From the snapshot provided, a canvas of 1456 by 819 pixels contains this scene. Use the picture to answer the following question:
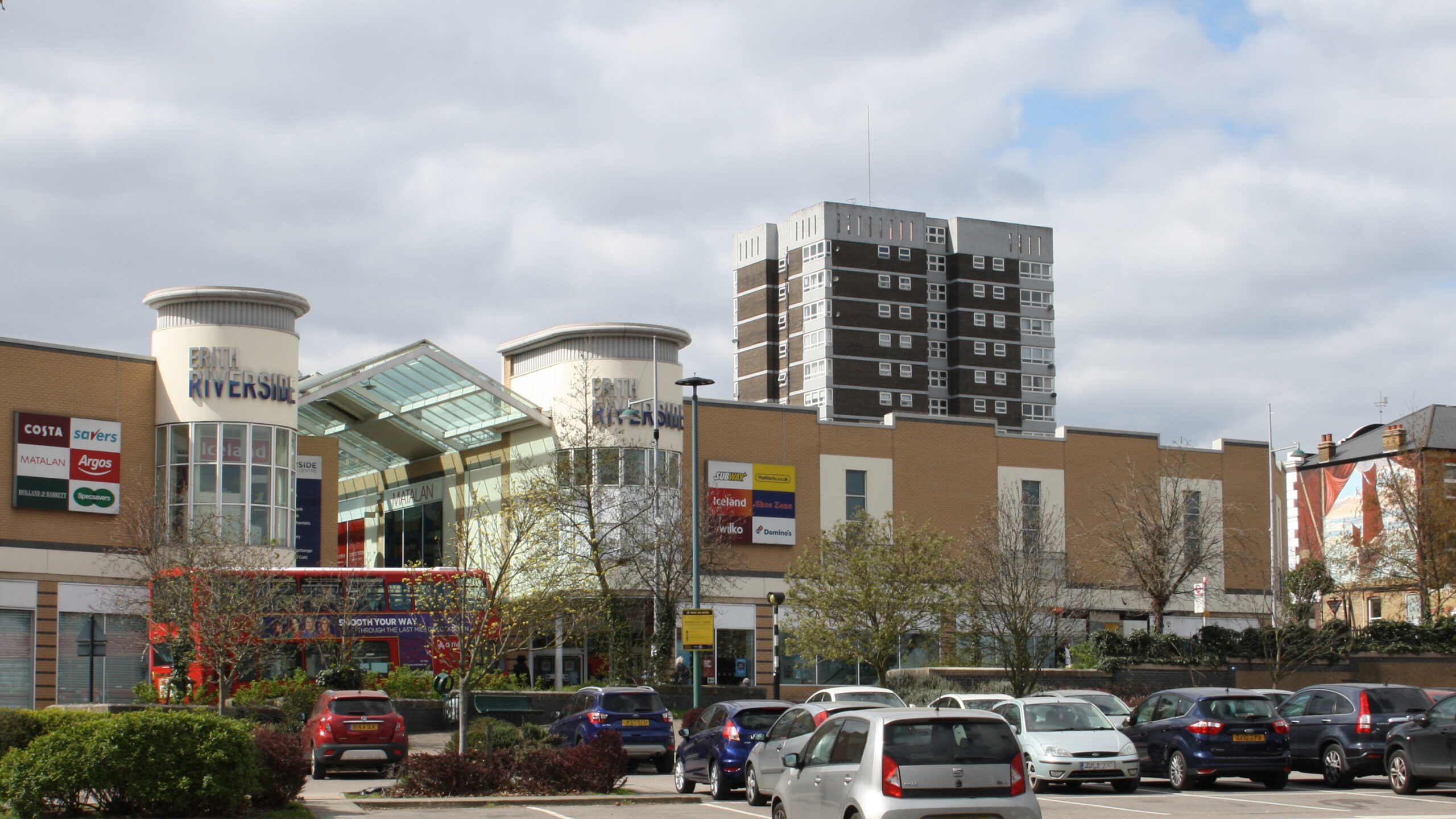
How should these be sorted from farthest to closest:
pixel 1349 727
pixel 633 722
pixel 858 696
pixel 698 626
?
1. pixel 698 626
2. pixel 633 722
3. pixel 858 696
4. pixel 1349 727

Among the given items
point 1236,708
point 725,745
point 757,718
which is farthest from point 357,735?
point 1236,708

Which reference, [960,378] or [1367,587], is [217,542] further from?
[960,378]

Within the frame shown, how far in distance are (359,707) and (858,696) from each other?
27.6 feet

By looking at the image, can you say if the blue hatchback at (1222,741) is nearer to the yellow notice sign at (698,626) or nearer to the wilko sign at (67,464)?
the yellow notice sign at (698,626)

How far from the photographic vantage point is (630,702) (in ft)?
85.7

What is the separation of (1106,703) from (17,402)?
30793 millimetres

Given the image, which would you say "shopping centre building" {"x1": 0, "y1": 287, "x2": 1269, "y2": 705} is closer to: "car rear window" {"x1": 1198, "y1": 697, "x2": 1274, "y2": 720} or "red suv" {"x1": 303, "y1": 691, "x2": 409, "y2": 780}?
"red suv" {"x1": 303, "y1": 691, "x2": 409, "y2": 780}

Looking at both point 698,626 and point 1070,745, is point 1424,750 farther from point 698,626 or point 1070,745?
point 698,626

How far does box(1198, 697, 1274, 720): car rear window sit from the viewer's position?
75.0 ft

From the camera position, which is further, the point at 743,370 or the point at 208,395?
the point at 743,370

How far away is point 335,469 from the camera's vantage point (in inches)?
1962

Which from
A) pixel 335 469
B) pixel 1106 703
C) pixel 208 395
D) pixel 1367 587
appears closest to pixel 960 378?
pixel 1367 587

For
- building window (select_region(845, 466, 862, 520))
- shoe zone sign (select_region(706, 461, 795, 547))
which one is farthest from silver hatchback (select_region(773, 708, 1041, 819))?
building window (select_region(845, 466, 862, 520))

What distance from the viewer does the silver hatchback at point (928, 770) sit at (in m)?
12.8
